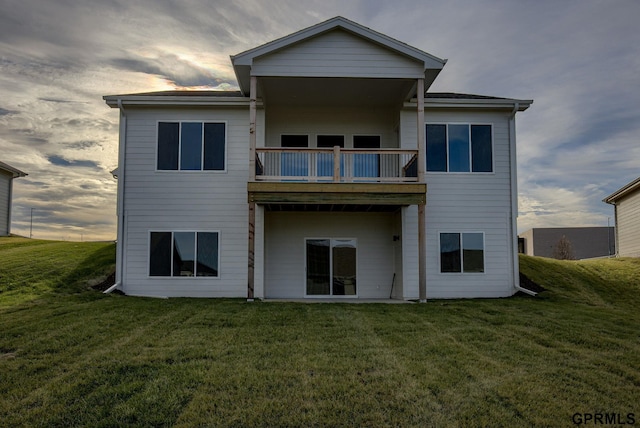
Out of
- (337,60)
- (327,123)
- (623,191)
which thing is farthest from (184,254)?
(623,191)

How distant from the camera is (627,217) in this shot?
23.3 m

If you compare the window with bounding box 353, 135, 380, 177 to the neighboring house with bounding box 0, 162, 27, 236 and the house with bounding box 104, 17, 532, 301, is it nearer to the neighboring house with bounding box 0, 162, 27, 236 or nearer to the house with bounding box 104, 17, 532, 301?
the house with bounding box 104, 17, 532, 301

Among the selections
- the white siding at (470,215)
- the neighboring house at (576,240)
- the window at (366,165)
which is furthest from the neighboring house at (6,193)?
the neighboring house at (576,240)

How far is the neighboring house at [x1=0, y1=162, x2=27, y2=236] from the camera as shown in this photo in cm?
2411

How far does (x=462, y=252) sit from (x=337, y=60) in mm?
6638

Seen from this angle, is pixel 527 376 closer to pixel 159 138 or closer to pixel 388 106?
pixel 388 106

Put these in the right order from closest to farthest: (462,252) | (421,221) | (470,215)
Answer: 1. (421,221)
2. (462,252)
3. (470,215)

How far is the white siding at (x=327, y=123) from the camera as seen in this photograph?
14547 millimetres

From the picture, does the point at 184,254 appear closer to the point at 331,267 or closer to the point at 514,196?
the point at 331,267

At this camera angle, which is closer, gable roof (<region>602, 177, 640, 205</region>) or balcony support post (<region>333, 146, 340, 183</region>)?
balcony support post (<region>333, 146, 340, 183</region>)

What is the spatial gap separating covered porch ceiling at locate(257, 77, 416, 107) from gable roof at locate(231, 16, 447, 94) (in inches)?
27.8

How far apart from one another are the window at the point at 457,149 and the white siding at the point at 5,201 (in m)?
22.8

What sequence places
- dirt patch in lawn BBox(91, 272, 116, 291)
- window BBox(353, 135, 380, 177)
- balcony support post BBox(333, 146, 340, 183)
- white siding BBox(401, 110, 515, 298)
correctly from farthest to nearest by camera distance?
1. white siding BBox(401, 110, 515, 298)
2. dirt patch in lawn BBox(91, 272, 116, 291)
3. window BBox(353, 135, 380, 177)
4. balcony support post BBox(333, 146, 340, 183)

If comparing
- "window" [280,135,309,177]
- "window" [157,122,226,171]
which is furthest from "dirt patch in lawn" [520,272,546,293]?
"window" [157,122,226,171]
